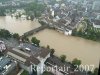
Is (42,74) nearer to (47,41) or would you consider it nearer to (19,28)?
(47,41)

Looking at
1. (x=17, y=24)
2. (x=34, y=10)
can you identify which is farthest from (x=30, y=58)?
(x=34, y=10)

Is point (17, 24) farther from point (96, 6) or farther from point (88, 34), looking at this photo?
point (96, 6)

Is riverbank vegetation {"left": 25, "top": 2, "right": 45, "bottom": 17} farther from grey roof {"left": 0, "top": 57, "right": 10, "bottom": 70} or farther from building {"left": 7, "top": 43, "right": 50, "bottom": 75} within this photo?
grey roof {"left": 0, "top": 57, "right": 10, "bottom": 70}

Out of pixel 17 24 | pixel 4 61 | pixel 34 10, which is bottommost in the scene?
pixel 4 61

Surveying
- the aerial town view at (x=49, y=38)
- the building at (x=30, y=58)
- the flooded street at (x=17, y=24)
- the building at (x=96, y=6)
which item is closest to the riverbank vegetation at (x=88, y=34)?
the aerial town view at (x=49, y=38)

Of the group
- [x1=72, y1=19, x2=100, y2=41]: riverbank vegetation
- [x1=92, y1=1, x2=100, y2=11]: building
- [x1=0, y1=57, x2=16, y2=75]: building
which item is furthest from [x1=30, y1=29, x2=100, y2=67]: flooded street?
[x1=92, y1=1, x2=100, y2=11]: building

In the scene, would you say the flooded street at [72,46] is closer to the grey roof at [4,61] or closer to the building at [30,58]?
the building at [30,58]
